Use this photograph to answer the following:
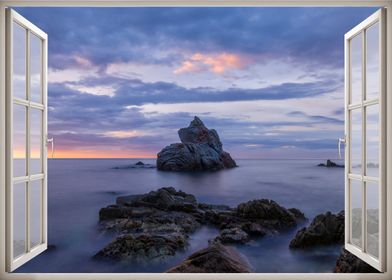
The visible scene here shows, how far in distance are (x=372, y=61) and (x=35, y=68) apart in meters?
1.70

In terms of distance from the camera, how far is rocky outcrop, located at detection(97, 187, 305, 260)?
715cm

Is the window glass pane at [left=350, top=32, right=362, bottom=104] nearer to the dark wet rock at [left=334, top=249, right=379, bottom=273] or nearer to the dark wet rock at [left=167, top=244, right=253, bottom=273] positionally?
the dark wet rock at [left=334, top=249, right=379, bottom=273]

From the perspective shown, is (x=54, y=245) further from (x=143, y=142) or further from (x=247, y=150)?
(x=247, y=150)

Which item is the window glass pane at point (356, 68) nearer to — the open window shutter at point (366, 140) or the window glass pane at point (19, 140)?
the open window shutter at point (366, 140)

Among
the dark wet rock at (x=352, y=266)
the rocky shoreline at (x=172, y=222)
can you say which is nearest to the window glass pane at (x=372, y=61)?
the dark wet rock at (x=352, y=266)

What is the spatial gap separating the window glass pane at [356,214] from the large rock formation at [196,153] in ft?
22.1

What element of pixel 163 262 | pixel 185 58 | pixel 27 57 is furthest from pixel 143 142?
pixel 27 57

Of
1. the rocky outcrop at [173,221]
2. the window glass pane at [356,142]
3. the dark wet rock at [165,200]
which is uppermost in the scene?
the window glass pane at [356,142]

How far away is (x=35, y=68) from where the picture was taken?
1935mm

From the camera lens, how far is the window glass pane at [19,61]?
177 cm

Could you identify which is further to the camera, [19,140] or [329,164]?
[329,164]

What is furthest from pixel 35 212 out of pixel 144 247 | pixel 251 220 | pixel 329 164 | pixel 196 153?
pixel 329 164

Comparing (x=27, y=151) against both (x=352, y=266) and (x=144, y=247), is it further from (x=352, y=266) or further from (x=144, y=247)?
(x=144, y=247)

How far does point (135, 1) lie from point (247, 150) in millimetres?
7087
